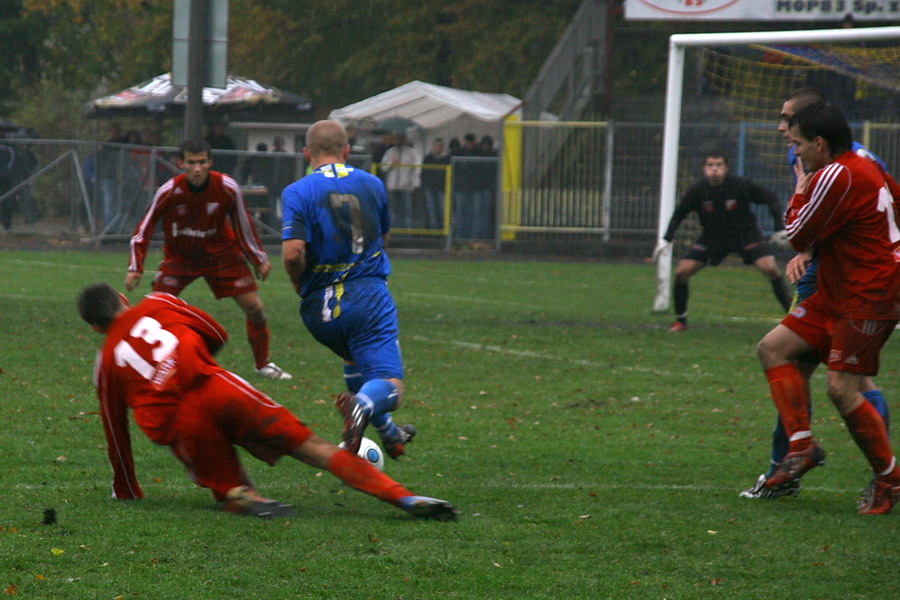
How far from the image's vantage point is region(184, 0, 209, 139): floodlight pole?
1159 cm

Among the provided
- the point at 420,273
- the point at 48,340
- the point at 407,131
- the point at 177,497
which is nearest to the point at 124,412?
the point at 177,497

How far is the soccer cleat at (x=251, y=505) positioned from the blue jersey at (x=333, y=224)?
128cm

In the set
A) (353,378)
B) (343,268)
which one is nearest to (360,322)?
(343,268)

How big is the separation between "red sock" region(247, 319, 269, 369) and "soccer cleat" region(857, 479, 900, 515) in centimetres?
508

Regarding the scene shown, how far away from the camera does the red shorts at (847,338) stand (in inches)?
225

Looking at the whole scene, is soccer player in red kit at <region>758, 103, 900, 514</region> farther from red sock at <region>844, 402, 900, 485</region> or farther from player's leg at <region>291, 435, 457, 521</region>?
player's leg at <region>291, 435, 457, 521</region>

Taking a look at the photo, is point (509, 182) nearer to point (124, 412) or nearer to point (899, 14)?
point (899, 14)

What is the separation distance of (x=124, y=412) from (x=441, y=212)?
18.7 m

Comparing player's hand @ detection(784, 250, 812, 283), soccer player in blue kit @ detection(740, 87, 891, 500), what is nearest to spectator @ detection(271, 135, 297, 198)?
soccer player in blue kit @ detection(740, 87, 891, 500)

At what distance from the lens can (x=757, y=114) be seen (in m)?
24.9

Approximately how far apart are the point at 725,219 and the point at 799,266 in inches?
270

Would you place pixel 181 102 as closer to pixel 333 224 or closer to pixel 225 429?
pixel 333 224

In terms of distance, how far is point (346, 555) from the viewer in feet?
16.0

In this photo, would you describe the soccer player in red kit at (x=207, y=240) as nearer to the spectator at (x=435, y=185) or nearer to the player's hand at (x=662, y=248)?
the player's hand at (x=662, y=248)
